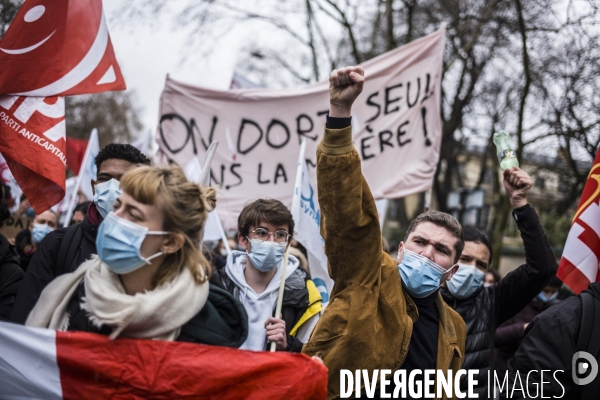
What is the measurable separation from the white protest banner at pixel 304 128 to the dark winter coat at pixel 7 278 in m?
3.45

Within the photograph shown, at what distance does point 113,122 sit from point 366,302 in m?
34.0

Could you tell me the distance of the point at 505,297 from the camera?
3.48 metres

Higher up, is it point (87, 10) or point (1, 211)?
point (87, 10)

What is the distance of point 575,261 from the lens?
3.49 metres

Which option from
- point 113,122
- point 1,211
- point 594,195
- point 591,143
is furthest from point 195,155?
point 113,122

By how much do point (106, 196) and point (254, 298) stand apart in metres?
0.93

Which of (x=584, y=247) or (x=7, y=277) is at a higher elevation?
(x=584, y=247)

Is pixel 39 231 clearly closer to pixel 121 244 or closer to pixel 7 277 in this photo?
pixel 7 277

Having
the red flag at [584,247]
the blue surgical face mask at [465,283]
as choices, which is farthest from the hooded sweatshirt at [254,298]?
the red flag at [584,247]

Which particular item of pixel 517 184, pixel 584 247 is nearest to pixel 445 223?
pixel 517 184

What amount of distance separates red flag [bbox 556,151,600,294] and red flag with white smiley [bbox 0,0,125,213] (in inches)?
118

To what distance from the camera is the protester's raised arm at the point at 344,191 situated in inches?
84.0

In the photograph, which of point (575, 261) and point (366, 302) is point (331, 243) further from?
point (575, 261)

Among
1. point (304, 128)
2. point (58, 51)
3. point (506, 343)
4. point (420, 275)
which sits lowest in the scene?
point (506, 343)
